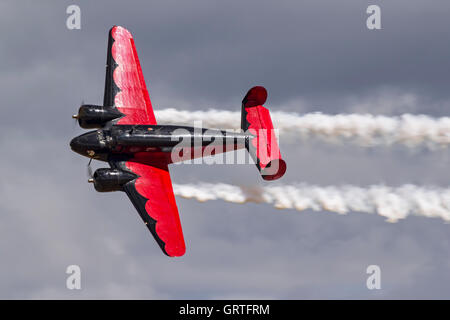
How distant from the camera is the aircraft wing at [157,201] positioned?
3794 cm

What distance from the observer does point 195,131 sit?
42031mm

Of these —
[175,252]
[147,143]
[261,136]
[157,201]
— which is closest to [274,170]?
[261,136]

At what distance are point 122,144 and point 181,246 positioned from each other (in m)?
6.87

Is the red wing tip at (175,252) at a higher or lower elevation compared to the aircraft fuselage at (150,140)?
lower

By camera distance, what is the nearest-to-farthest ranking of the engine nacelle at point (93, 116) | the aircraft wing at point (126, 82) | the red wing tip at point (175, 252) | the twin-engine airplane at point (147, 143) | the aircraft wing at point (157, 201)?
the red wing tip at point (175, 252)
the aircraft wing at point (157, 201)
the twin-engine airplane at point (147, 143)
the engine nacelle at point (93, 116)
the aircraft wing at point (126, 82)

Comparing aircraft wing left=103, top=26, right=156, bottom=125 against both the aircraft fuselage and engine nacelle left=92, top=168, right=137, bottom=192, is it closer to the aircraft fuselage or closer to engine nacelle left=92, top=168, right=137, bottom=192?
the aircraft fuselage

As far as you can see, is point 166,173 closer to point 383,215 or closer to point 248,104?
point 248,104

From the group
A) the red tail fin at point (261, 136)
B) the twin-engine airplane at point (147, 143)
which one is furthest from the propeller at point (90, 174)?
the red tail fin at point (261, 136)

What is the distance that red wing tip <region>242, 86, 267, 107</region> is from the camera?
43.2 meters

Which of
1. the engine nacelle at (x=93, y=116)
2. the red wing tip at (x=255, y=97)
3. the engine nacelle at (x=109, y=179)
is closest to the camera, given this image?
the engine nacelle at (x=109, y=179)

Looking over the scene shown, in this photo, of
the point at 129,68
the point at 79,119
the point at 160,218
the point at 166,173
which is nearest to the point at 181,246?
the point at 160,218

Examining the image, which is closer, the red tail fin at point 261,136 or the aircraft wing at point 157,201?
the aircraft wing at point 157,201

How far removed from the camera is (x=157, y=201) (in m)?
39.7

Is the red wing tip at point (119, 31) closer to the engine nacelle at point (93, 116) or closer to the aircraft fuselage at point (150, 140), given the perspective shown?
the engine nacelle at point (93, 116)
